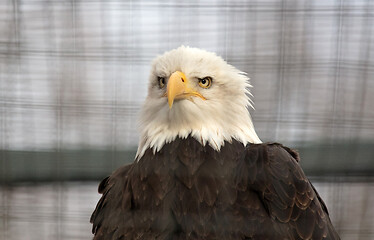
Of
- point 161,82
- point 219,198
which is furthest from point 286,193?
point 161,82

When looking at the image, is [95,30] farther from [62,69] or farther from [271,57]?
[271,57]

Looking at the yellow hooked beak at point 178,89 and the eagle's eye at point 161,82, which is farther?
the eagle's eye at point 161,82

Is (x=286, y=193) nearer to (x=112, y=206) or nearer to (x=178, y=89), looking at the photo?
(x=178, y=89)

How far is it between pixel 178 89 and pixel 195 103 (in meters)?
Result: 0.08

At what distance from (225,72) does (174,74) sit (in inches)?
7.9

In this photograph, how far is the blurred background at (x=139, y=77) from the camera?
0.97 m

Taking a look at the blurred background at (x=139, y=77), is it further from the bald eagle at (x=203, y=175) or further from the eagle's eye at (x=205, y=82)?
the eagle's eye at (x=205, y=82)

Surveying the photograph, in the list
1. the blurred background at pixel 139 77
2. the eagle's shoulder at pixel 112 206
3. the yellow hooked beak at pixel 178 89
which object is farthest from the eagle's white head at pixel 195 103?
the blurred background at pixel 139 77

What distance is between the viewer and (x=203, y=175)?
1315 mm

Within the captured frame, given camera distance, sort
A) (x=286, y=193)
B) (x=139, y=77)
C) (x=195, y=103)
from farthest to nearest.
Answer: (x=195, y=103) < (x=286, y=193) < (x=139, y=77)

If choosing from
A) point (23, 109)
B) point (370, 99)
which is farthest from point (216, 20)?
point (23, 109)

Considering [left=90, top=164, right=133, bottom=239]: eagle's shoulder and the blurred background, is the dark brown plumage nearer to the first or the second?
[left=90, top=164, right=133, bottom=239]: eagle's shoulder

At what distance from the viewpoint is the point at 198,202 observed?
1.26m

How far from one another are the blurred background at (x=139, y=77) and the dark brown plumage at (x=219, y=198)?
0.16m
